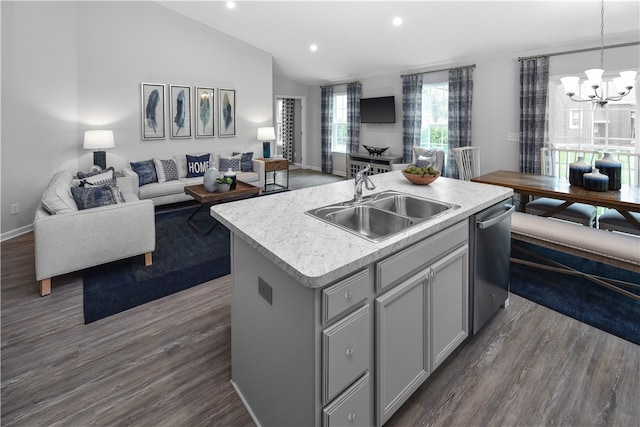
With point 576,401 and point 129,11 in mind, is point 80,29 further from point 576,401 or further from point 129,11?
point 576,401

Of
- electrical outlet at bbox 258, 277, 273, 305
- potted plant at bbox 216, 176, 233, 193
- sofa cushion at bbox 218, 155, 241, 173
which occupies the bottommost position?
electrical outlet at bbox 258, 277, 273, 305

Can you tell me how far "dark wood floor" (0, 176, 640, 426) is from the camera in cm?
159

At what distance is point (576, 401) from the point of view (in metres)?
1.67

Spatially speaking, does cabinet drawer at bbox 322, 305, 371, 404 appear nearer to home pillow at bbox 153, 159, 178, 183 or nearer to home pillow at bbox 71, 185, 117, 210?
home pillow at bbox 71, 185, 117, 210

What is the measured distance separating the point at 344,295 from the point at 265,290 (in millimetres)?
370

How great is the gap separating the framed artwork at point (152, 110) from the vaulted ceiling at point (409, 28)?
1383mm

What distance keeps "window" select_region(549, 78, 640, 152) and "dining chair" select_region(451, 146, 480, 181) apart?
57.1 inches

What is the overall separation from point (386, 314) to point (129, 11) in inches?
246

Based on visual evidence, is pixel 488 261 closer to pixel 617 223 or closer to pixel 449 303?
pixel 449 303

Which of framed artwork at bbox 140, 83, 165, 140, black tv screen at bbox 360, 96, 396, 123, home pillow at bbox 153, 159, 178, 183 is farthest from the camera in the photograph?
black tv screen at bbox 360, 96, 396, 123

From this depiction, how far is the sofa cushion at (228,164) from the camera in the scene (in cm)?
622

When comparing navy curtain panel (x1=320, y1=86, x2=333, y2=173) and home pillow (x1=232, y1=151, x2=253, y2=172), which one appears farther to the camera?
navy curtain panel (x1=320, y1=86, x2=333, y2=173)

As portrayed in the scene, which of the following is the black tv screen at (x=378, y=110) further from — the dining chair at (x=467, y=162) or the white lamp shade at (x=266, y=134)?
the dining chair at (x=467, y=162)

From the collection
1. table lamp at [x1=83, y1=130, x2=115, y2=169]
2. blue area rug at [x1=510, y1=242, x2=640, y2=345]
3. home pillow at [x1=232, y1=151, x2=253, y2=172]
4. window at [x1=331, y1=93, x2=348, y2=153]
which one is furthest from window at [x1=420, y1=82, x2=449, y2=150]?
table lamp at [x1=83, y1=130, x2=115, y2=169]
